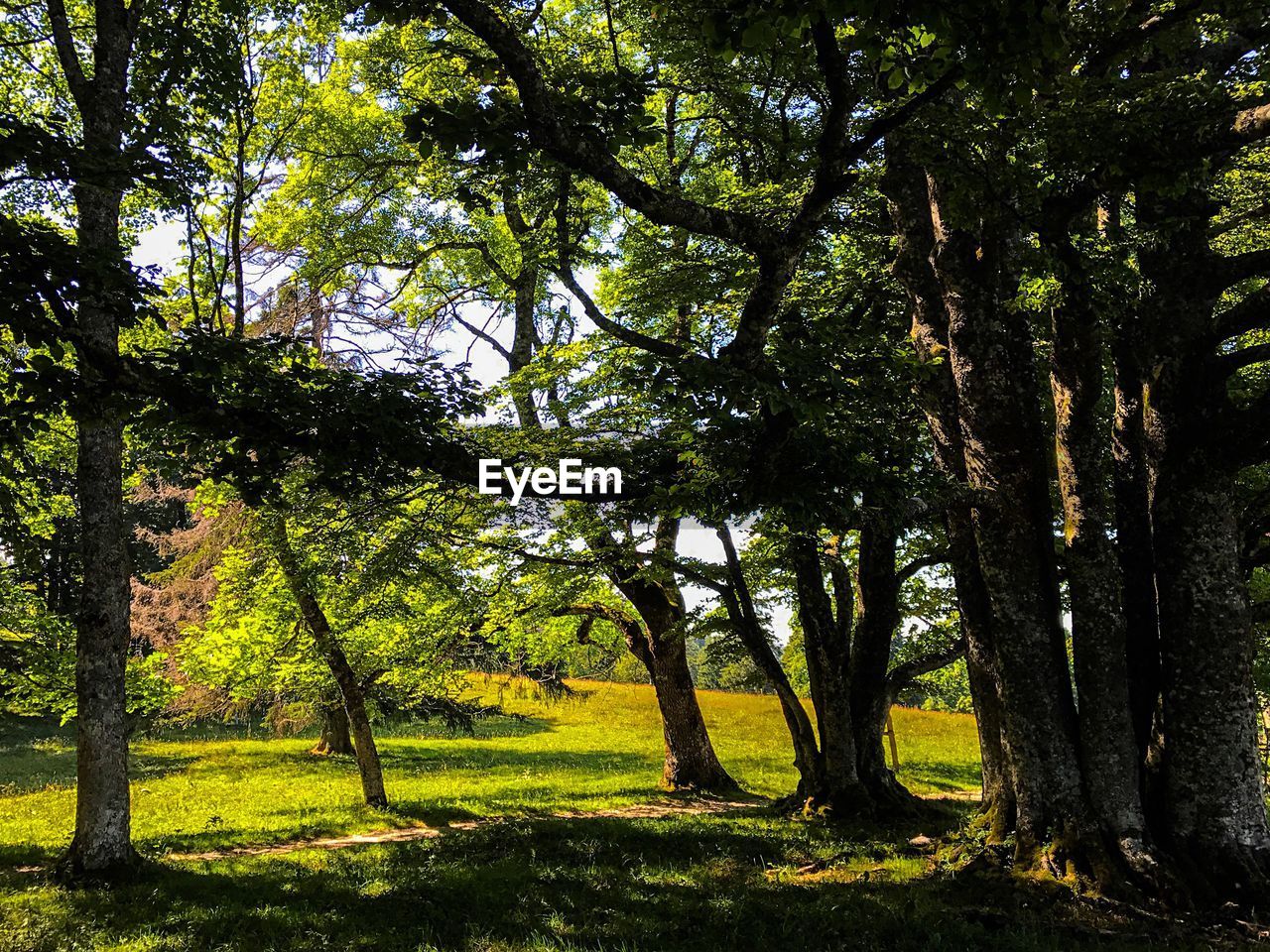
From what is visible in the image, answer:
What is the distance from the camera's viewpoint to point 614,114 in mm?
5680

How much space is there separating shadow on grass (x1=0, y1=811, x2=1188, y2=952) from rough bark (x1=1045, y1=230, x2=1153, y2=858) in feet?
4.72

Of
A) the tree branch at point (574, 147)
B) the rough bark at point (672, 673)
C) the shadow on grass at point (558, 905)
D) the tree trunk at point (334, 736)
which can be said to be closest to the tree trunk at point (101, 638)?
the shadow on grass at point (558, 905)

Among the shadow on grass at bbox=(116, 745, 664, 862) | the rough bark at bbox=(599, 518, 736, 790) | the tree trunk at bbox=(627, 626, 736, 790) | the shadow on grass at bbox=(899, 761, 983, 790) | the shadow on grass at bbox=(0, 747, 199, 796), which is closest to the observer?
the shadow on grass at bbox=(116, 745, 664, 862)

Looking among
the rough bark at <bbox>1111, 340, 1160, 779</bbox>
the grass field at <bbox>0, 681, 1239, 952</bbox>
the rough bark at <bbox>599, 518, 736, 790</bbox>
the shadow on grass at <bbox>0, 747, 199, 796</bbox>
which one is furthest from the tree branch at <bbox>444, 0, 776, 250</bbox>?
the shadow on grass at <bbox>0, 747, 199, 796</bbox>

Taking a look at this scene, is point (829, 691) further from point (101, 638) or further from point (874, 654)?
point (101, 638)

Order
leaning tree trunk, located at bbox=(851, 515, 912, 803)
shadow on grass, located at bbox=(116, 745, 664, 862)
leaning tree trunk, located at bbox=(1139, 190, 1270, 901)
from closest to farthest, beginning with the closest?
leaning tree trunk, located at bbox=(1139, 190, 1270, 901) → leaning tree trunk, located at bbox=(851, 515, 912, 803) → shadow on grass, located at bbox=(116, 745, 664, 862)

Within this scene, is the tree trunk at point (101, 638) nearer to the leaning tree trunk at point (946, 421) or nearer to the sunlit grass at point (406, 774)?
the sunlit grass at point (406, 774)

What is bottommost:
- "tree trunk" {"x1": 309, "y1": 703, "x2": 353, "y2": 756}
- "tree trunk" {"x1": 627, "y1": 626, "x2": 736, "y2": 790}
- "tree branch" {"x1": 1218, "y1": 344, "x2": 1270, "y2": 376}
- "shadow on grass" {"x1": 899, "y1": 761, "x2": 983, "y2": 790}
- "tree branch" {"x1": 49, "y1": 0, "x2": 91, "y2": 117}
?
"shadow on grass" {"x1": 899, "y1": 761, "x2": 983, "y2": 790}

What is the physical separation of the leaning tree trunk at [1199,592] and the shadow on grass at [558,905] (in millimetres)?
1798

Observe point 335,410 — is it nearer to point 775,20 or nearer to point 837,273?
point 775,20

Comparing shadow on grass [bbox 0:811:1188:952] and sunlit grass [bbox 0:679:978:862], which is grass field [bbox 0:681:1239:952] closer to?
shadow on grass [bbox 0:811:1188:952]

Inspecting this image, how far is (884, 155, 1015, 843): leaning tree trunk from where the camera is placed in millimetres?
9664

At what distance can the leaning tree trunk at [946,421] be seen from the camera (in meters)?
9.66

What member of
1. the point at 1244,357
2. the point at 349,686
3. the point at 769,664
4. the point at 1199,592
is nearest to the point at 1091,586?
the point at 1199,592
